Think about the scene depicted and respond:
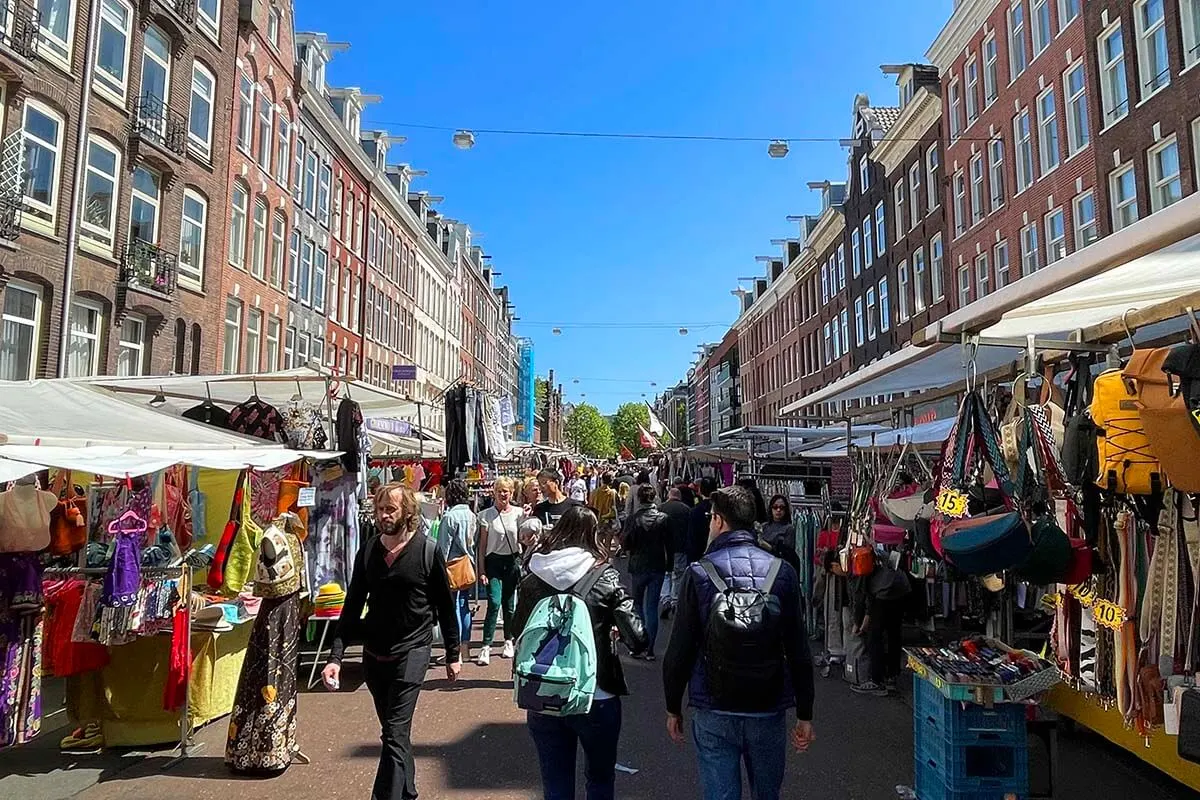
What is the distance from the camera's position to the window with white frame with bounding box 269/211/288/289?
24.3m

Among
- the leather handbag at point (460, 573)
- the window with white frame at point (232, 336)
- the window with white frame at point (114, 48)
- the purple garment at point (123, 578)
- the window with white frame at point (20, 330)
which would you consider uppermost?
the window with white frame at point (114, 48)

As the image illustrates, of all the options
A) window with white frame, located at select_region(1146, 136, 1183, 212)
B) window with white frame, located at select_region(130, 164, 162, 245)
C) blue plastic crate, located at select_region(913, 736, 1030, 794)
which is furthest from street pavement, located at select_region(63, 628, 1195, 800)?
window with white frame, located at select_region(130, 164, 162, 245)

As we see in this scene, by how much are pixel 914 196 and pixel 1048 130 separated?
27.2 feet

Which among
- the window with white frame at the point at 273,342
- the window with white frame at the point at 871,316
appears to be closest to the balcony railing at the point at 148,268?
the window with white frame at the point at 273,342

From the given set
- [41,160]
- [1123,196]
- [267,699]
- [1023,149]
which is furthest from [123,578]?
[1023,149]

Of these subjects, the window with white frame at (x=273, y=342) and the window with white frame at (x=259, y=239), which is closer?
the window with white frame at (x=259, y=239)

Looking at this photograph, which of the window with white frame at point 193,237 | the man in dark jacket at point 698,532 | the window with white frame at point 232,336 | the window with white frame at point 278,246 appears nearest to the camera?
the man in dark jacket at point 698,532

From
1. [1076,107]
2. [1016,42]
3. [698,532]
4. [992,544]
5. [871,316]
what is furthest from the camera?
[871,316]

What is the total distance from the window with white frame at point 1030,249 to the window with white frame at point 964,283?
2739 mm

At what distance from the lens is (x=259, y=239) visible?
23.4m

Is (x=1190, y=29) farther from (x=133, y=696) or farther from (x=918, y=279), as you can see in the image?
(x=133, y=696)

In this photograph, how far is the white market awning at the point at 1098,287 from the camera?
2541mm

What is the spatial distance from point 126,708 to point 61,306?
12.5 meters

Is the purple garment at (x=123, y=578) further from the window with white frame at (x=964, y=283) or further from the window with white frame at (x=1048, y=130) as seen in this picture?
the window with white frame at (x=964, y=283)
